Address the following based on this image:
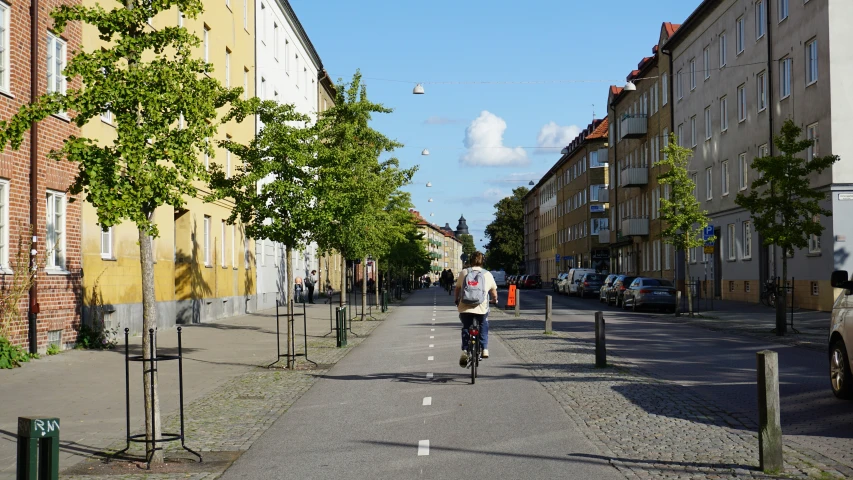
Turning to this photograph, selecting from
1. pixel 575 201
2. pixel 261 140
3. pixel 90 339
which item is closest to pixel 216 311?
pixel 90 339

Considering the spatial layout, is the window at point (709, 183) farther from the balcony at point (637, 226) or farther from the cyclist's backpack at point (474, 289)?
the cyclist's backpack at point (474, 289)

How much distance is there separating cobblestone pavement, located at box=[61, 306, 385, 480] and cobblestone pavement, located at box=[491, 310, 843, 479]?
3226 millimetres

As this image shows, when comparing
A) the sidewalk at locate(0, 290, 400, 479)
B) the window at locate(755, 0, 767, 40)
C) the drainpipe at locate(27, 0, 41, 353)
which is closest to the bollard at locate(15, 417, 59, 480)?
the sidewalk at locate(0, 290, 400, 479)

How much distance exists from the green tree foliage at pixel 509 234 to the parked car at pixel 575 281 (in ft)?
246

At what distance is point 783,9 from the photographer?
1465 inches

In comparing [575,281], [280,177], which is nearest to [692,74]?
[575,281]

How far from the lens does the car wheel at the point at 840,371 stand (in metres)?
10.7

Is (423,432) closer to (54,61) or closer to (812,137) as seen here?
(54,61)

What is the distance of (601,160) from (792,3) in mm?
41478

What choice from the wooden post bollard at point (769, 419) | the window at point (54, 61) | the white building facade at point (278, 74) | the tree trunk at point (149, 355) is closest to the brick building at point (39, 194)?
the window at point (54, 61)

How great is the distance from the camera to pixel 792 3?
3603cm

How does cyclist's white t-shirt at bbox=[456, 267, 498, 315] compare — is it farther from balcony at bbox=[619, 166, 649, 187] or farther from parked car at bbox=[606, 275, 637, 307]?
balcony at bbox=[619, 166, 649, 187]

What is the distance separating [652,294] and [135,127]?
105 ft

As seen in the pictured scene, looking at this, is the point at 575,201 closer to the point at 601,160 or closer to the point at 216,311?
the point at 601,160
